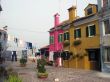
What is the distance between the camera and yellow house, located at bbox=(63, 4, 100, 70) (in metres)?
30.3

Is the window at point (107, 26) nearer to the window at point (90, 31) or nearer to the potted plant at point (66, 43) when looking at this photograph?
the window at point (90, 31)

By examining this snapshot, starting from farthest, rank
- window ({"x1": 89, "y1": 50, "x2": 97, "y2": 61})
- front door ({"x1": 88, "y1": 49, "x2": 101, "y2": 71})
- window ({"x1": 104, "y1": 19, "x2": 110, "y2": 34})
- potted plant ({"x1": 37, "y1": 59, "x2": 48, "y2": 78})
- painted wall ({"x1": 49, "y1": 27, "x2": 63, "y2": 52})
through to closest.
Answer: painted wall ({"x1": 49, "y1": 27, "x2": 63, "y2": 52}) → window ({"x1": 89, "y1": 50, "x2": 97, "y2": 61}) → front door ({"x1": 88, "y1": 49, "x2": 101, "y2": 71}) → window ({"x1": 104, "y1": 19, "x2": 110, "y2": 34}) → potted plant ({"x1": 37, "y1": 59, "x2": 48, "y2": 78})

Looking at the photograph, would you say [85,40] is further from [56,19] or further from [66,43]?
[56,19]

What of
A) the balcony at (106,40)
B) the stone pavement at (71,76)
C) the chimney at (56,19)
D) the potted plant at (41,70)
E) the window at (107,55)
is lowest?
the stone pavement at (71,76)

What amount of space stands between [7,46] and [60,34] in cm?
2387

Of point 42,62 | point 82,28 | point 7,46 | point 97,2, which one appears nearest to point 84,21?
point 82,28

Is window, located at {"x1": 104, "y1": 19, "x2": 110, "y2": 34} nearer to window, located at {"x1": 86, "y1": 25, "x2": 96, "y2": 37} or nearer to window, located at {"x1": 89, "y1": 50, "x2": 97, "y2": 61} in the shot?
window, located at {"x1": 86, "y1": 25, "x2": 96, "y2": 37}

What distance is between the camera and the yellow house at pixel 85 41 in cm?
3030

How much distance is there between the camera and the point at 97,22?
96.7 feet

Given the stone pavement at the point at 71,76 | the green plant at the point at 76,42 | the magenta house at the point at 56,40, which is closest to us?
the stone pavement at the point at 71,76

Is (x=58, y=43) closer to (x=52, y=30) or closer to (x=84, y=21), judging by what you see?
(x=52, y=30)

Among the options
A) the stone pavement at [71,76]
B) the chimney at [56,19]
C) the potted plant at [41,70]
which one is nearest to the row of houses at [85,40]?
the chimney at [56,19]

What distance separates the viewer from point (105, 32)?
28.2m

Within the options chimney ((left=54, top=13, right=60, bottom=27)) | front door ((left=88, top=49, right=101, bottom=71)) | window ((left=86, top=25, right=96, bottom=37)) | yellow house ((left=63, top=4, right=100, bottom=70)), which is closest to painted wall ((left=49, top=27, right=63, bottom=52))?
chimney ((left=54, top=13, right=60, bottom=27))
